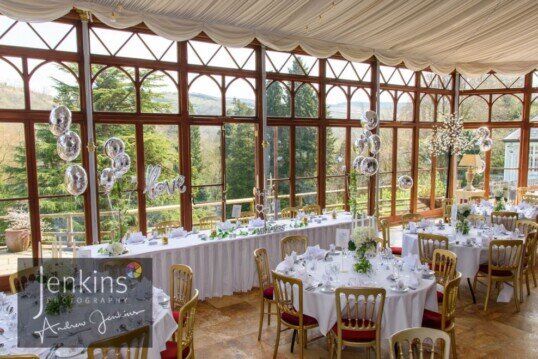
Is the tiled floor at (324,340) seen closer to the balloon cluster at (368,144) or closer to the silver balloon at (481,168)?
the balloon cluster at (368,144)

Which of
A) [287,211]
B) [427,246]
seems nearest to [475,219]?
[427,246]

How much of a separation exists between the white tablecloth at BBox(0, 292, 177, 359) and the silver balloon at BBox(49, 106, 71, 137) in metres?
2.31

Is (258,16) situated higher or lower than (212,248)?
higher

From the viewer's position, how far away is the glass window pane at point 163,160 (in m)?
7.53

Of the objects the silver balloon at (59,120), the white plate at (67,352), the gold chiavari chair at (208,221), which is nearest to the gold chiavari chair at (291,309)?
the white plate at (67,352)

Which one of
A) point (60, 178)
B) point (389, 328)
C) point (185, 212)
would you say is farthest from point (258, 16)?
point (389, 328)

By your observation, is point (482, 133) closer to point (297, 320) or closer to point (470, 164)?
point (470, 164)

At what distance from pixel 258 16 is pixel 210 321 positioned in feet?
16.5

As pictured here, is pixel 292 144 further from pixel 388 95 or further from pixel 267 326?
pixel 267 326

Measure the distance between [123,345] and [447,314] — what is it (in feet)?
9.78

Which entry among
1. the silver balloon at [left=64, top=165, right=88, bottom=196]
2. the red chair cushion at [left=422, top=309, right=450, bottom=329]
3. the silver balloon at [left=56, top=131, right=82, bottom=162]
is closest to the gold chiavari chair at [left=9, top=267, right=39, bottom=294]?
the silver balloon at [left=64, top=165, right=88, bottom=196]

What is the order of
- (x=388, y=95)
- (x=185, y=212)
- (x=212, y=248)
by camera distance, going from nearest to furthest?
(x=212, y=248) → (x=185, y=212) → (x=388, y=95)

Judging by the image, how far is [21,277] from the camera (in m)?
4.48

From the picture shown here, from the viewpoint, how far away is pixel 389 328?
401 cm
